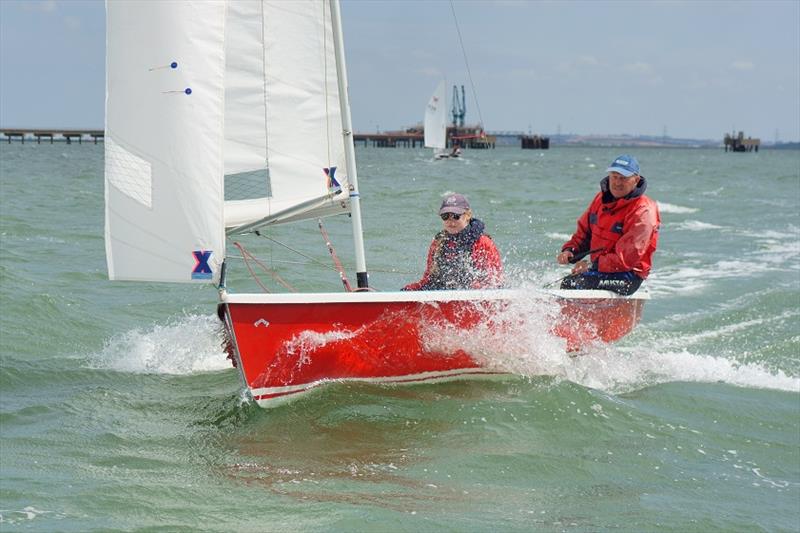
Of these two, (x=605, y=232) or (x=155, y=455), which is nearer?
(x=155, y=455)

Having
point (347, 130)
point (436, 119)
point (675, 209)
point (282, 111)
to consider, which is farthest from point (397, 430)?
point (436, 119)

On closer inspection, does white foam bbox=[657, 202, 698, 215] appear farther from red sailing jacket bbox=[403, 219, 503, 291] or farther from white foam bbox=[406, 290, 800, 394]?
red sailing jacket bbox=[403, 219, 503, 291]

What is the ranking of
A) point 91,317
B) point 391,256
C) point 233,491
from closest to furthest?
point 233,491 → point 91,317 → point 391,256

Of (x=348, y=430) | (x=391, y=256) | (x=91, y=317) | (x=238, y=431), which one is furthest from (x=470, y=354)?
(x=391, y=256)

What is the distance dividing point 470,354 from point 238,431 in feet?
6.14

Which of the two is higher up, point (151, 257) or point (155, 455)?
point (151, 257)

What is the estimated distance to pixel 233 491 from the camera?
19.9 feet

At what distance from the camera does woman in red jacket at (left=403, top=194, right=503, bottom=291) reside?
26.9 feet

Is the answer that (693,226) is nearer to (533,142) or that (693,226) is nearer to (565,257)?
(565,257)

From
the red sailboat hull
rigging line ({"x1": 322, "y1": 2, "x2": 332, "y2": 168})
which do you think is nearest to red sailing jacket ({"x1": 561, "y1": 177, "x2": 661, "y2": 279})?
the red sailboat hull

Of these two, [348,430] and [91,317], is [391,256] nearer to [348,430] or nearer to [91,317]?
[91,317]

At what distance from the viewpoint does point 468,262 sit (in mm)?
8219

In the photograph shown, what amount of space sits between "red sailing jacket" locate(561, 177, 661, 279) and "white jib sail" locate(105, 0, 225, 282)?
3384mm

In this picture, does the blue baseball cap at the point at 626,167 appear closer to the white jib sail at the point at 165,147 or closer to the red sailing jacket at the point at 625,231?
the red sailing jacket at the point at 625,231
